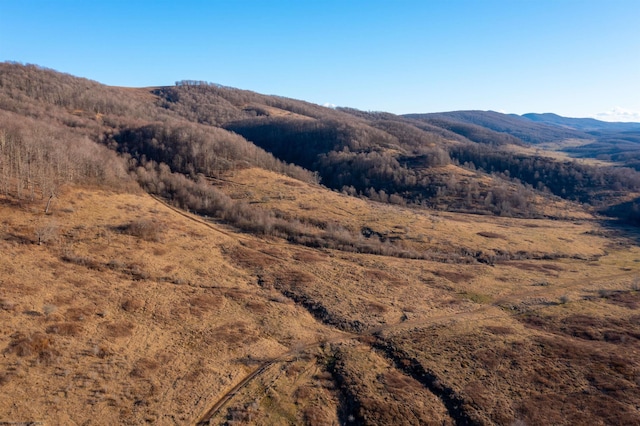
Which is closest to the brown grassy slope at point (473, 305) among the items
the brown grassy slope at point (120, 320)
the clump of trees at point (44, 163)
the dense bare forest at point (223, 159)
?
the brown grassy slope at point (120, 320)

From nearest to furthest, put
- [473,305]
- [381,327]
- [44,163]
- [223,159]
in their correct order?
[381,327]
[473,305]
[44,163]
[223,159]

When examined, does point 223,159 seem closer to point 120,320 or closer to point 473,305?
point 120,320

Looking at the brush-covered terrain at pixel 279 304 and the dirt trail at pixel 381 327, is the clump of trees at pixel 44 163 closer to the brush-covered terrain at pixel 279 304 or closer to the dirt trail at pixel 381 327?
the brush-covered terrain at pixel 279 304

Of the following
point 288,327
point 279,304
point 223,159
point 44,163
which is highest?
point 44,163

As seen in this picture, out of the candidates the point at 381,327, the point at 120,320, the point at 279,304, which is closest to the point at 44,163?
the point at 120,320

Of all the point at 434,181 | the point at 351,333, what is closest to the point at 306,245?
the point at 351,333

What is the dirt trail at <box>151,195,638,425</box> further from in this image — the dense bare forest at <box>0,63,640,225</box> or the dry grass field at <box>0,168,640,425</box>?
the dense bare forest at <box>0,63,640,225</box>

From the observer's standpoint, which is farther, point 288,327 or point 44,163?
point 44,163
